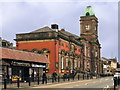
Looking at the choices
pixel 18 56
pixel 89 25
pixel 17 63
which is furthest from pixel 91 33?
pixel 17 63

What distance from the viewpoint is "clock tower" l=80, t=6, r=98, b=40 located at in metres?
86.9

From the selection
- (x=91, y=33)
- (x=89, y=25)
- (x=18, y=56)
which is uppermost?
(x=89, y=25)

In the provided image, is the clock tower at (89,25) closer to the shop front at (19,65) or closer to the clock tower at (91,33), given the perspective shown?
the clock tower at (91,33)

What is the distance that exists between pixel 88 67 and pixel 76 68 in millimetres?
15864

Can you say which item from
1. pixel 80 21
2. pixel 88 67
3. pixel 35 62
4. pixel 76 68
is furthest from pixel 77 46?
pixel 35 62

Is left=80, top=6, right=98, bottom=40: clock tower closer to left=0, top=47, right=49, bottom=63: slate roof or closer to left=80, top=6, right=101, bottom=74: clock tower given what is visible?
left=80, top=6, right=101, bottom=74: clock tower

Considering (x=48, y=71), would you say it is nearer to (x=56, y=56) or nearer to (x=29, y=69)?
(x=56, y=56)

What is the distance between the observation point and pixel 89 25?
87.2 meters

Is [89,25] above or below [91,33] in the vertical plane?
above

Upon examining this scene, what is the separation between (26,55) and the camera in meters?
38.3

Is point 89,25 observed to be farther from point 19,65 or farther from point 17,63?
point 17,63

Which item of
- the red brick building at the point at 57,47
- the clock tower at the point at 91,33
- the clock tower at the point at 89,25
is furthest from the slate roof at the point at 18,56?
the clock tower at the point at 89,25

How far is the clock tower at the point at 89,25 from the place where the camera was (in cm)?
8688

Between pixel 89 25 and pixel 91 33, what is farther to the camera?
pixel 89 25
